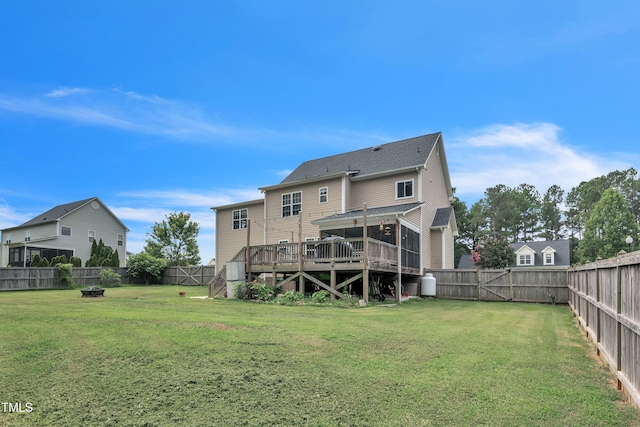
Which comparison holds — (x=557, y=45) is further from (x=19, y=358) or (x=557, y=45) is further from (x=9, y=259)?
(x=9, y=259)

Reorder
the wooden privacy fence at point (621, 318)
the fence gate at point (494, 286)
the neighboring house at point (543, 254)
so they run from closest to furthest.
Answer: the wooden privacy fence at point (621, 318) < the fence gate at point (494, 286) < the neighboring house at point (543, 254)

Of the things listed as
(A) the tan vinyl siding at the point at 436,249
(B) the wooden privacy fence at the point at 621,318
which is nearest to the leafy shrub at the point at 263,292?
(A) the tan vinyl siding at the point at 436,249

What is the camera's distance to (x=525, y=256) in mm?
42812

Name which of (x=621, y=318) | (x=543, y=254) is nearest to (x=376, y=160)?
(x=621, y=318)

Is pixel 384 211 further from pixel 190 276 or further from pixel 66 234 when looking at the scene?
pixel 66 234

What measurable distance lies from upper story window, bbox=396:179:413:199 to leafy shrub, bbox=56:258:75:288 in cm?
A: 2197

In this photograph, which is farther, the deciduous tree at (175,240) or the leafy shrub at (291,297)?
the deciduous tree at (175,240)

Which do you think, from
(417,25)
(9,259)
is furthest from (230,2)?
(9,259)

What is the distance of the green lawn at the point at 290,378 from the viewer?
4055 mm

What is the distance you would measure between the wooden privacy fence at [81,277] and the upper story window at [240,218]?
3906mm

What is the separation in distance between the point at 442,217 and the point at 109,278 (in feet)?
75.1

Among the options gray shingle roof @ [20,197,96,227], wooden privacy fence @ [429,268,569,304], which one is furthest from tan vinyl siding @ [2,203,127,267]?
wooden privacy fence @ [429,268,569,304]

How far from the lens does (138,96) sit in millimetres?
17281

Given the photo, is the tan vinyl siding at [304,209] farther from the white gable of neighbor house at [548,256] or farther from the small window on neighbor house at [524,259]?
the white gable of neighbor house at [548,256]
